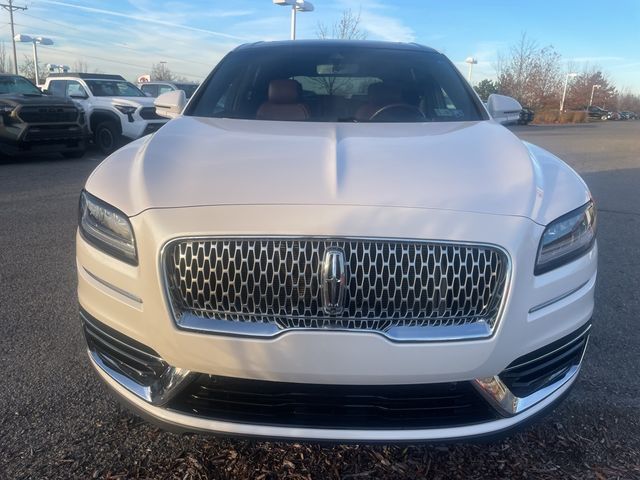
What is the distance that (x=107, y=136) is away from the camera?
43.4 feet

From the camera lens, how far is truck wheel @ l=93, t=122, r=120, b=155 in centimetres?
1311

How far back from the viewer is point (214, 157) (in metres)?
2.30

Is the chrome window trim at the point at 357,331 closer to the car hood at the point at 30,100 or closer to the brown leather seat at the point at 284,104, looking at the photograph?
the brown leather seat at the point at 284,104

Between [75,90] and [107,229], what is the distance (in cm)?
1336

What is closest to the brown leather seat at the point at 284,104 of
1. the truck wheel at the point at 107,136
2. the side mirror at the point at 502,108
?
the side mirror at the point at 502,108

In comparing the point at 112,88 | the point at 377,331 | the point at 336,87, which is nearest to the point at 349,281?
the point at 377,331

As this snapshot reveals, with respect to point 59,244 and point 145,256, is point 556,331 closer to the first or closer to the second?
point 145,256

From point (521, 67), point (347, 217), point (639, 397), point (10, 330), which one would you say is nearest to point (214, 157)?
point (347, 217)

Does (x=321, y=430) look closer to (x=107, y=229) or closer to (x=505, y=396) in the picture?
(x=505, y=396)

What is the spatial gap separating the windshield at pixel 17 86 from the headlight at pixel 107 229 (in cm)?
1137

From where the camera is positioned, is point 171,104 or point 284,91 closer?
point 284,91

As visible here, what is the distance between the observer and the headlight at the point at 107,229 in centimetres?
196

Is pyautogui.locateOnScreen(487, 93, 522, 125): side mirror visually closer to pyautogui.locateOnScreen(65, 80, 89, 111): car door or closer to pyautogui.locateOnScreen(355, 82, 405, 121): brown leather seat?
pyautogui.locateOnScreen(355, 82, 405, 121): brown leather seat

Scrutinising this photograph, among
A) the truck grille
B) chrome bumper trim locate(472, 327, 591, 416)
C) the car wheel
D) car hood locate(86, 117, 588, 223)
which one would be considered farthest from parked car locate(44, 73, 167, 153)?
chrome bumper trim locate(472, 327, 591, 416)
